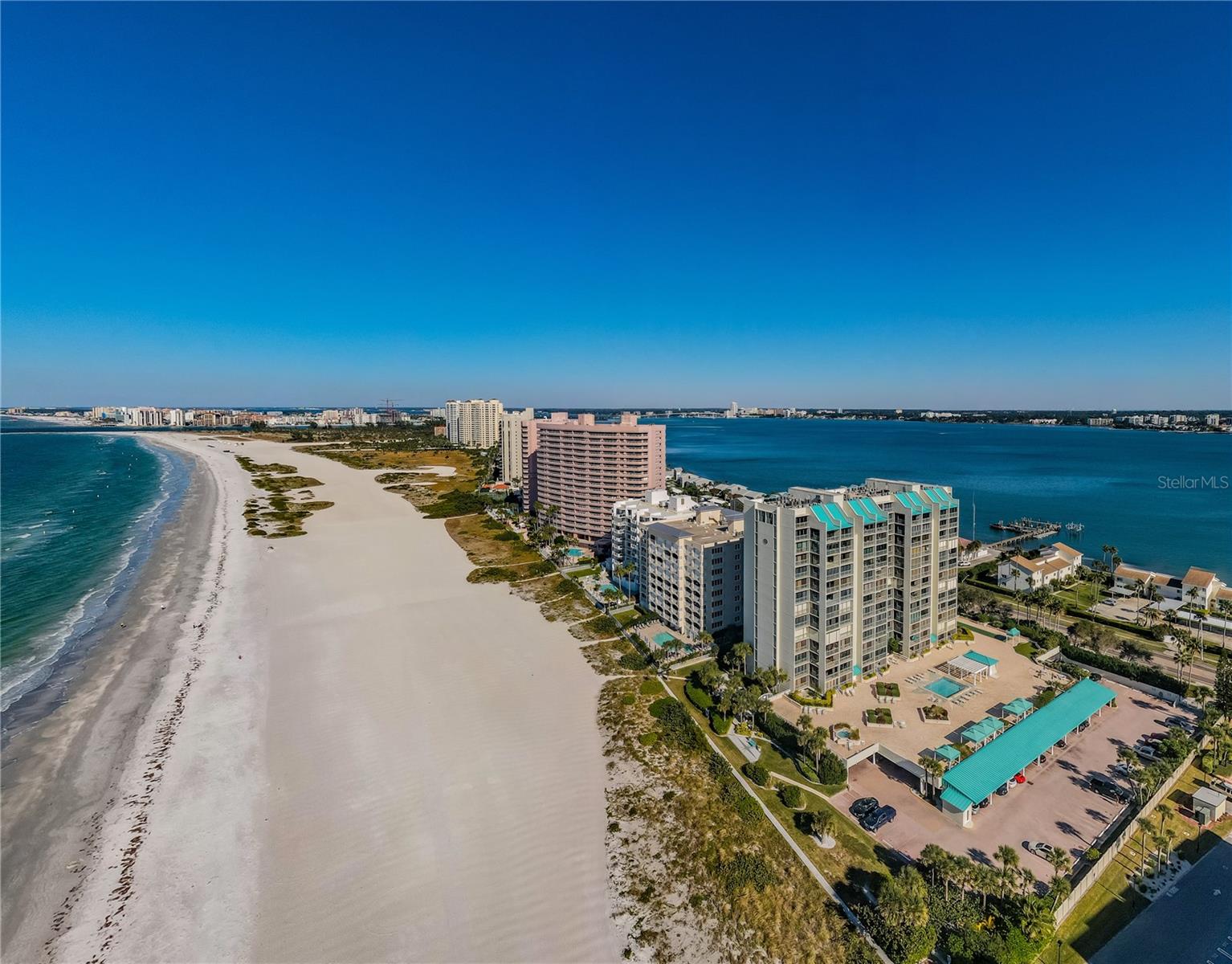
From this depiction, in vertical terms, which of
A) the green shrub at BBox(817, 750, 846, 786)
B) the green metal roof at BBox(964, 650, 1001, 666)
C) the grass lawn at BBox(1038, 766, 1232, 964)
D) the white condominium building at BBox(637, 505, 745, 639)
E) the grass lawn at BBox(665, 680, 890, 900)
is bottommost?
the grass lawn at BBox(1038, 766, 1232, 964)

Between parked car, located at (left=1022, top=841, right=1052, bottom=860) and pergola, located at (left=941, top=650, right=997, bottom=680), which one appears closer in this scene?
parked car, located at (left=1022, top=841, right=1052, bottom=860)

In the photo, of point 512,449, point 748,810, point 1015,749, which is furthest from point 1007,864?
point 512,449

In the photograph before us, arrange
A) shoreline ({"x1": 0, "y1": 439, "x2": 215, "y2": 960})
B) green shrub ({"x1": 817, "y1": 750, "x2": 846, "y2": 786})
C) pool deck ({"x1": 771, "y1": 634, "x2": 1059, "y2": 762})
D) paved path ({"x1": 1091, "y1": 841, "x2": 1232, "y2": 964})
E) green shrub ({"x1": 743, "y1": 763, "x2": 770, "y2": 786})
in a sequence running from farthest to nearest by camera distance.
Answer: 1. pool deck ({"x1": 771, "y1": 634, "x2": 1059, "y2": 762})
2. green shrub ({"x1": 743, "y1": 763, "x2": 770, "y2": 786})
3. green shrub ({"x1": 817, "y1": 750, "x2": 846, "y2": 786})
4. shoreline ({"x1": 0, "y1": 439, "x2": 215, "y2": 960})
5. paved path ({"x1": 1091, "y1": 841, "x2": 1232, "y2": 964})

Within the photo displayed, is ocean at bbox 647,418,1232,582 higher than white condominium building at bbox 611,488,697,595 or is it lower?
lower

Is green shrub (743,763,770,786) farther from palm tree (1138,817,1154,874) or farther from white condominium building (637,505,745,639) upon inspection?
palm tree (1138,817,1154,874)

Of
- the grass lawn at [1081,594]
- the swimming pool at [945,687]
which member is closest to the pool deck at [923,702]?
the swimming pool at [945,687]

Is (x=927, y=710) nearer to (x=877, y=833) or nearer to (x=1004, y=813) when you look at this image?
(x=1004, y=813)

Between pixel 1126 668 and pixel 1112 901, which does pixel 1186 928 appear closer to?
pixel 1112 901

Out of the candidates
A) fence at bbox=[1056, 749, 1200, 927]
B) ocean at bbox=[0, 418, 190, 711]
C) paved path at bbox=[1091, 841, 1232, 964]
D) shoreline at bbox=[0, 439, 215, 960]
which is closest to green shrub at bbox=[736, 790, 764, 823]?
fence at bbox=[1056, 749, 1200, 927]
